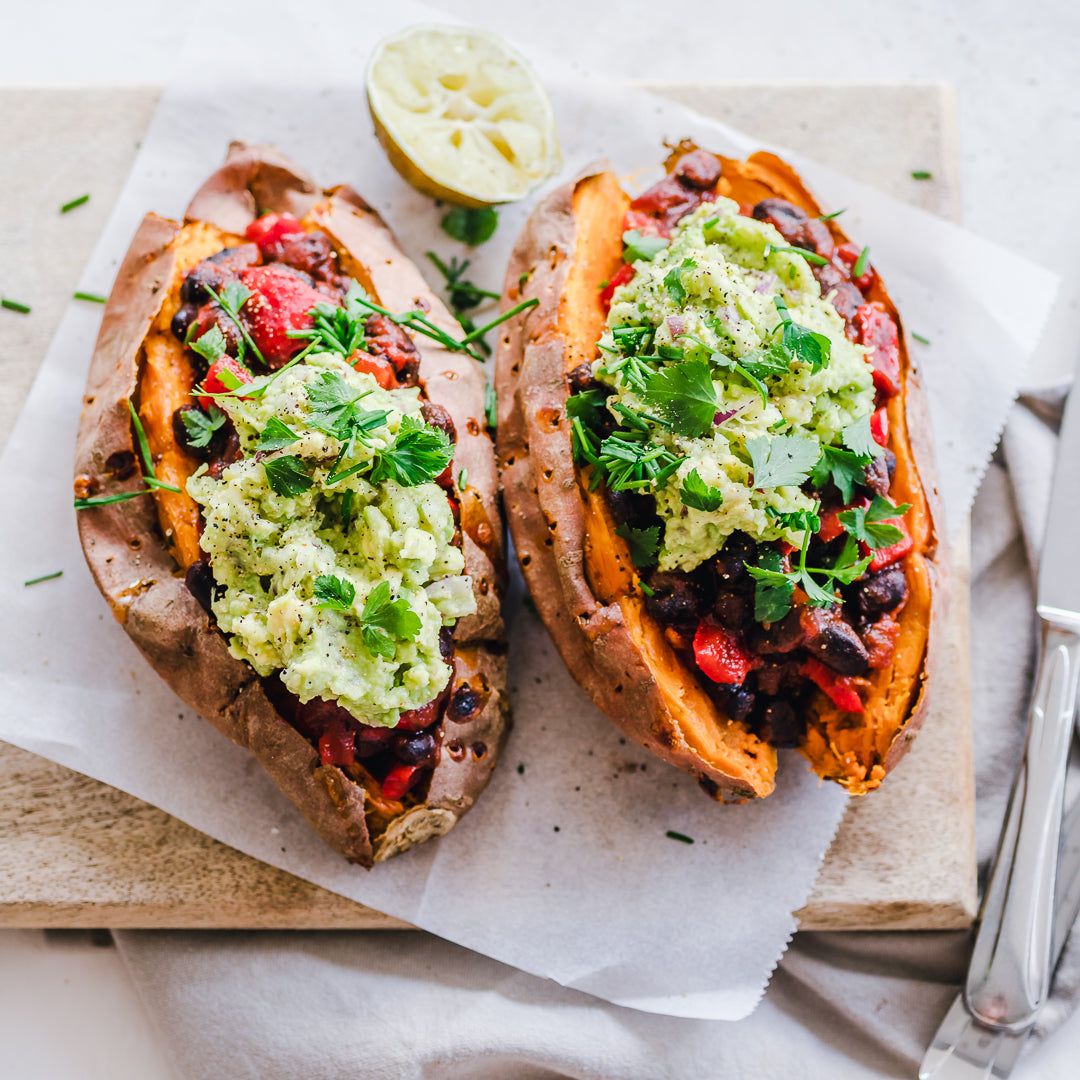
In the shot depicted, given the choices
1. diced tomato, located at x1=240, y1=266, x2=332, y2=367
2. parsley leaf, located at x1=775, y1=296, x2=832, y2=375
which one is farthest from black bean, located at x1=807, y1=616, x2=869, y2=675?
diced tomato, located at x1=240, y1=266, x2=332, y2=367

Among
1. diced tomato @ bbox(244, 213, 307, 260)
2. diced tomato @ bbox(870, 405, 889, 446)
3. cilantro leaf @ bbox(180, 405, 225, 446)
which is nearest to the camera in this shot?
cilantro leaf @ bbox(180, 405, 225, 446)

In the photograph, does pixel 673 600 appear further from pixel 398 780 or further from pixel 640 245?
pixel 640 245

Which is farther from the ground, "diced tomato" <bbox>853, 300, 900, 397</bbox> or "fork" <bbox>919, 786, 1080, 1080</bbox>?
"diced tomato" <bbox>853, 300, 900, 397</bbox>

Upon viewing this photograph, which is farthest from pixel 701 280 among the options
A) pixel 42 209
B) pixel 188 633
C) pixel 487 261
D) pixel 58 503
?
pixel 42 209

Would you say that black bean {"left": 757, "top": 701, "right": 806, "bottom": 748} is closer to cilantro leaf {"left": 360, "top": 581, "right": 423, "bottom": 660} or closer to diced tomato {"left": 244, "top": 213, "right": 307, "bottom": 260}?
cilantro leaf {"left": 360, "top": 581, "right": 423, "bottom": 660}

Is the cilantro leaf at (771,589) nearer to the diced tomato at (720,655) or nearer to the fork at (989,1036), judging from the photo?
the diced tomato at (720,655)

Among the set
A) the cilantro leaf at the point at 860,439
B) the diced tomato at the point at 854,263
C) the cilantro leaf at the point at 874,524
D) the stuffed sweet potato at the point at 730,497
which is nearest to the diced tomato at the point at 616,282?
the stuffed sweet potato at the point at 730,497
